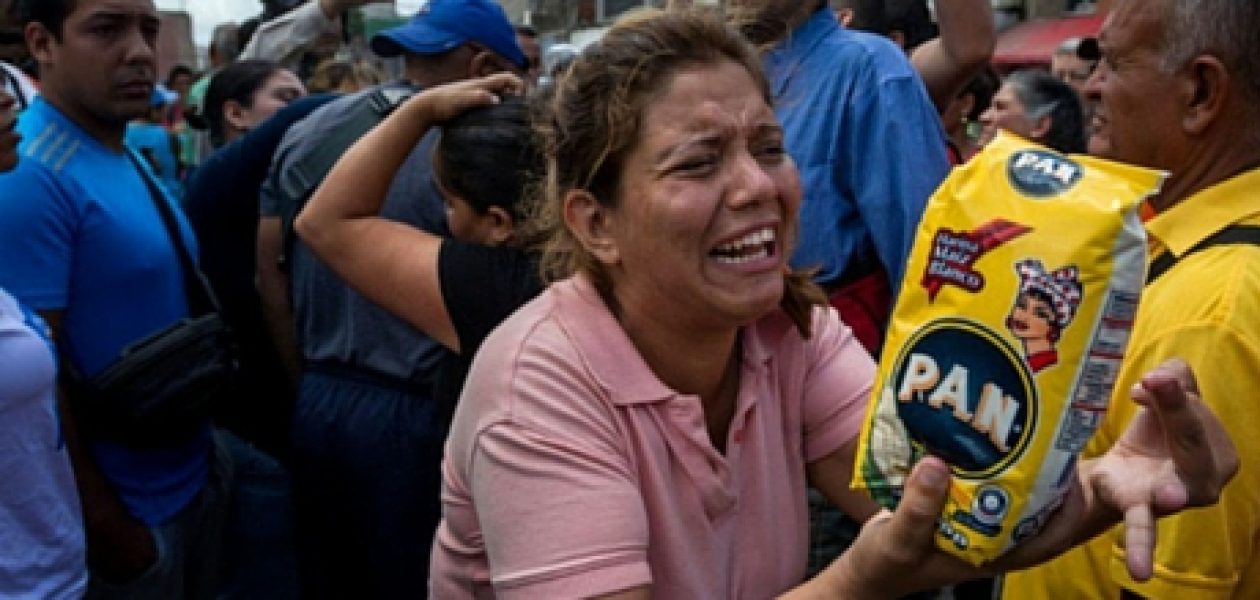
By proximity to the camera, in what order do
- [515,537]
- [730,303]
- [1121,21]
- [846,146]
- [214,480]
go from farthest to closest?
[214,480] → [846,146] → [1121,21] → [730,303] → [515,537]

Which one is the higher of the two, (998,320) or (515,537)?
(998,320)

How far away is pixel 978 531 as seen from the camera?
1.21m

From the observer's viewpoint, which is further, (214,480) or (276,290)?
(276,290)

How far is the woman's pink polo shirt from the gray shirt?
1316 mm

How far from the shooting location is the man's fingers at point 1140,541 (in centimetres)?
115

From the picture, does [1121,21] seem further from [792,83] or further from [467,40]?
[467,40]

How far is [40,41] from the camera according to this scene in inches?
120

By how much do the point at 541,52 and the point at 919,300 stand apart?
24.7 ft

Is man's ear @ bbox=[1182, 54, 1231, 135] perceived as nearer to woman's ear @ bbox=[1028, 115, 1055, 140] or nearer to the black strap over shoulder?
the black strap over shoulder

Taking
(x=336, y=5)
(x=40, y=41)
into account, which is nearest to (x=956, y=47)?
(x=40, y=41)

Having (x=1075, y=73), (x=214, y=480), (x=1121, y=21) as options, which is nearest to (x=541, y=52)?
(x=1075, y=73)

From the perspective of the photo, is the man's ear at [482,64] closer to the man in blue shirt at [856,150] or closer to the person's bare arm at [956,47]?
the man in blue shirt at [856,150]

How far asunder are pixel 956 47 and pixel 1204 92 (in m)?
1.77

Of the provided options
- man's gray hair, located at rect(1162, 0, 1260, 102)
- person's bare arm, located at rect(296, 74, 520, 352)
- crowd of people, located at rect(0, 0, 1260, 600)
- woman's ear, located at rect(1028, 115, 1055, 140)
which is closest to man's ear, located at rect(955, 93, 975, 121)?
woman's ear, located at rect(1028, 115, 1055, 140)
